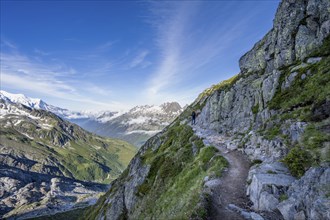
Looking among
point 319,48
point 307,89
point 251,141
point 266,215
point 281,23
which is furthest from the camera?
point 281,23

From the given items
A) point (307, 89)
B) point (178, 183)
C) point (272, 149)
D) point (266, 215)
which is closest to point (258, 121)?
point (307, 89)

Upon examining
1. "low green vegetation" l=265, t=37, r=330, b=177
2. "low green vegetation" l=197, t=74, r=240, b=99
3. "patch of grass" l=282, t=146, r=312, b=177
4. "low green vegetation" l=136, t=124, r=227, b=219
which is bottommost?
"low green vegetation" l=136, t=124, r=227, b=219

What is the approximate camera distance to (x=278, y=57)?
54.8 meters

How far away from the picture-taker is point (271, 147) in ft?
94.3

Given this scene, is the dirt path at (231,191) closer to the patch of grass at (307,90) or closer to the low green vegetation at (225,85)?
the patch of grass at (307,90)

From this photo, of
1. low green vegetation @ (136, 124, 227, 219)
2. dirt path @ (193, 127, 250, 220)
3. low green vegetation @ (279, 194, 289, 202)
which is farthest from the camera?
low green vegetation @ (136, 124, 227, 219)

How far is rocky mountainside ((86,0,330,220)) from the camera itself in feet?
60.1

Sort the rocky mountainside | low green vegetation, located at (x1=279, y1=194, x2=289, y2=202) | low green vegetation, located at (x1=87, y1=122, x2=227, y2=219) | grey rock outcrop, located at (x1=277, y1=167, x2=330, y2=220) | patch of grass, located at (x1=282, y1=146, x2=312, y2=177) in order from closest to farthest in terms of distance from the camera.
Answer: grey rock outcrop, located at (x1=277, y1=167, x2=330, y2=220) < low green vegetation, located at (x1=279, y1=194, x2=289, y2=202) < the rocky mountainside < patch of grass, located at (x1=282, y1=146, x2=312, y2=177) < low green vegetation, located at (x1=87, y1=122, x2=227, y2=219)

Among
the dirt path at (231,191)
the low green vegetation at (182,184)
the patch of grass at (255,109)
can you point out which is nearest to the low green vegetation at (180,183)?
the low green vegetation at (182,184)

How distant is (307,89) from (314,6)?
93.0 ft

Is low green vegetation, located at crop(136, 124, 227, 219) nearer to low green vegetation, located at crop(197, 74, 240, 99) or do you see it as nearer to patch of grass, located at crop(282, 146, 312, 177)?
patch of grass, located at crop(282, 146, 312, 177)

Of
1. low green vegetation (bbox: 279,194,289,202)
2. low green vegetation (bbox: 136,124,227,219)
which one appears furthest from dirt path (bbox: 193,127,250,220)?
low green vegetation (bbox: 279,194,289,202)

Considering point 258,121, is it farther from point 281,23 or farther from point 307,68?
point 281,23

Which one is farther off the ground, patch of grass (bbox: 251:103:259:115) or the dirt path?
patch of grass (bbox: 251:103:259:115)
